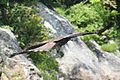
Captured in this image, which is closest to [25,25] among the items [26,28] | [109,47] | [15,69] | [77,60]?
[26,28]

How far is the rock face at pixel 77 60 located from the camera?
952 centimetres

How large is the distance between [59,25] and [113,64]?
2068 mm

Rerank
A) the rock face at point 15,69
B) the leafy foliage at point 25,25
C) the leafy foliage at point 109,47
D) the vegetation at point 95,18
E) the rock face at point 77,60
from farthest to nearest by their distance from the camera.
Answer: the vegetation at point 95,18, the leafy foliage at point 109,47, the rock face at point 77,60, the leafy foliage at point 25,25, the rock face at point 15,69

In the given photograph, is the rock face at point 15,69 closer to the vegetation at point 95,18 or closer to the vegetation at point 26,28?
the vegetation at point 26,28

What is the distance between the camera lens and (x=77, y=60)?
9.89 metres

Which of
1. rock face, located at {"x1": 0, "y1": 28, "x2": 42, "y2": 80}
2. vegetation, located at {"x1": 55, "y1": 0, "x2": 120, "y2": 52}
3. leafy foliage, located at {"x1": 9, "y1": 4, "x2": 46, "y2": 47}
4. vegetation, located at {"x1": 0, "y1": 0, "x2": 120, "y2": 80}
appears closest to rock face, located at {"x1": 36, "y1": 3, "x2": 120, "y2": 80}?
vegetation, located at {"x1": 0, "y1": 0, "x2": 120, "y2": 80}

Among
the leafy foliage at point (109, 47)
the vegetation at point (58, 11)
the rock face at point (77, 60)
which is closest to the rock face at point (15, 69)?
the vegetation at point (58, 11)

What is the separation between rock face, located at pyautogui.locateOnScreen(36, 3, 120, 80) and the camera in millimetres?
9523

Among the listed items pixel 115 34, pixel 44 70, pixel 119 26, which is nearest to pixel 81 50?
pixel 44 70

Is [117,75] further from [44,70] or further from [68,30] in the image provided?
[44,70]

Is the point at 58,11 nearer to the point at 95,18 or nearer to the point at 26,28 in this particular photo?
the point at 95,18

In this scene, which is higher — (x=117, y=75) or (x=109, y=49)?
(x=109, y=49)

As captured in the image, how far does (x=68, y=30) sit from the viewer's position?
11320 mm

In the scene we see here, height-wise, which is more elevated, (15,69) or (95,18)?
(95,18)
